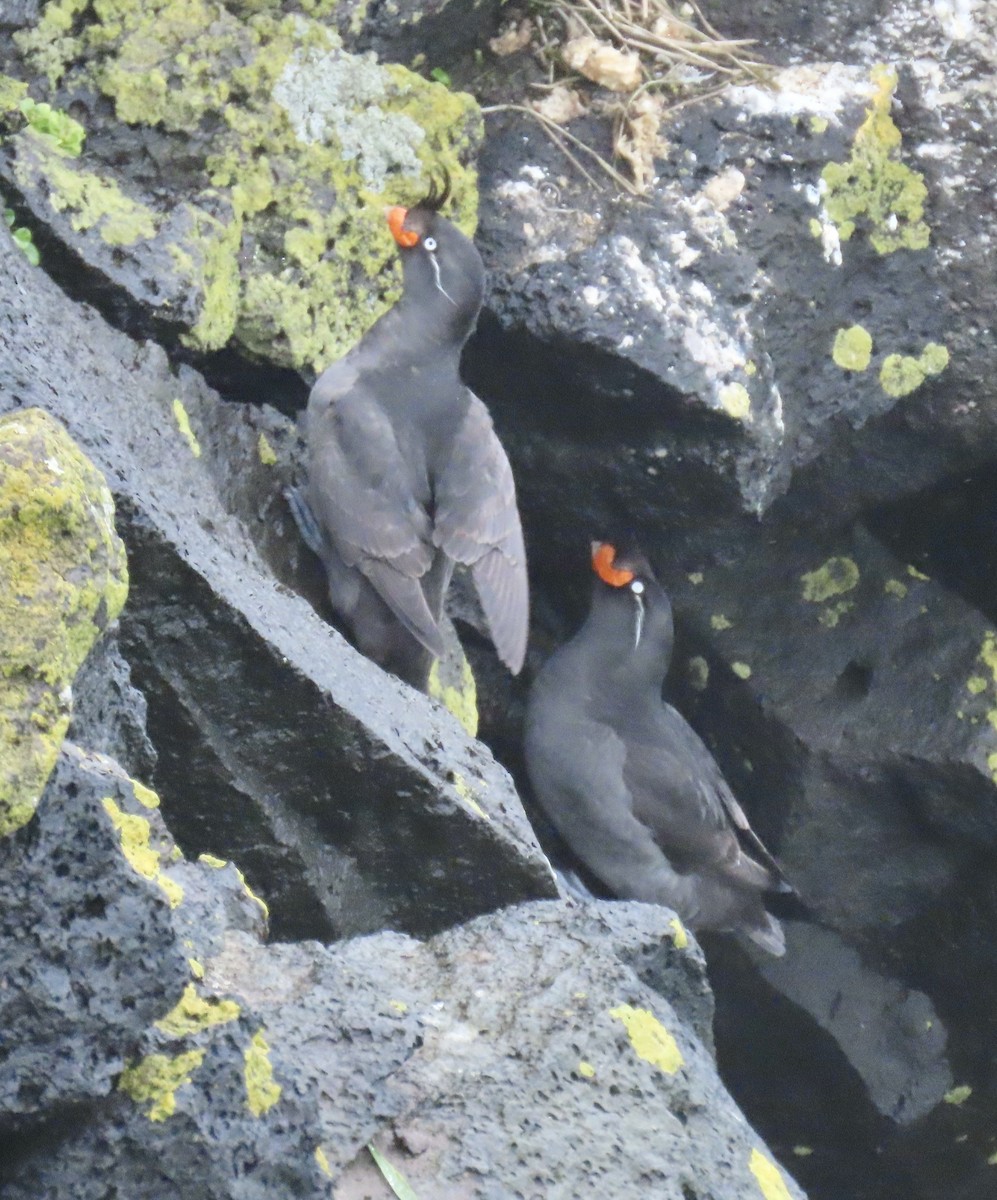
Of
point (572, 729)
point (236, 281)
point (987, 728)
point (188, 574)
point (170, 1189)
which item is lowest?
point (572, 729)

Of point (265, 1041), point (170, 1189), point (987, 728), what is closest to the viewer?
point (170, 1189)

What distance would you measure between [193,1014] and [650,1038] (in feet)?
2.74

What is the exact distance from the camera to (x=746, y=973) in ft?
21.7

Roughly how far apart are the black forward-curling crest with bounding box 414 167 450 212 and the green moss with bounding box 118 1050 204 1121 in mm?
3523

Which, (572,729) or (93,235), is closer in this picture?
(93,235)

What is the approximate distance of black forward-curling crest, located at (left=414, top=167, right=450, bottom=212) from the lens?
505cm

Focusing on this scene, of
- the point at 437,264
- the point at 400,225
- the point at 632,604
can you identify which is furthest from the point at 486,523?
the point at 632,604

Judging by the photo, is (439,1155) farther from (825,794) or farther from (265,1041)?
(825,794)

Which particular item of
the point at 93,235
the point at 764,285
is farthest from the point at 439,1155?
the point at 764,285

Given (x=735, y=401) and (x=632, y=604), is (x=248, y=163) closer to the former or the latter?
(x=735, y=401)

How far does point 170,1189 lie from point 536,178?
4032 millimetres

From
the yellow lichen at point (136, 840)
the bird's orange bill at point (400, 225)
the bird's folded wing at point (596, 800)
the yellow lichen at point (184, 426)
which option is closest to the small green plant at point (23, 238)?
the yellow lichen at point (184, 426)

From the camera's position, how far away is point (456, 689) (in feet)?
17.5

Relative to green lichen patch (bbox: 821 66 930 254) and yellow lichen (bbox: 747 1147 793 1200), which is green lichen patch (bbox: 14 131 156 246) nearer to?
green lichen patch (bbox: 821 66 930 254)
